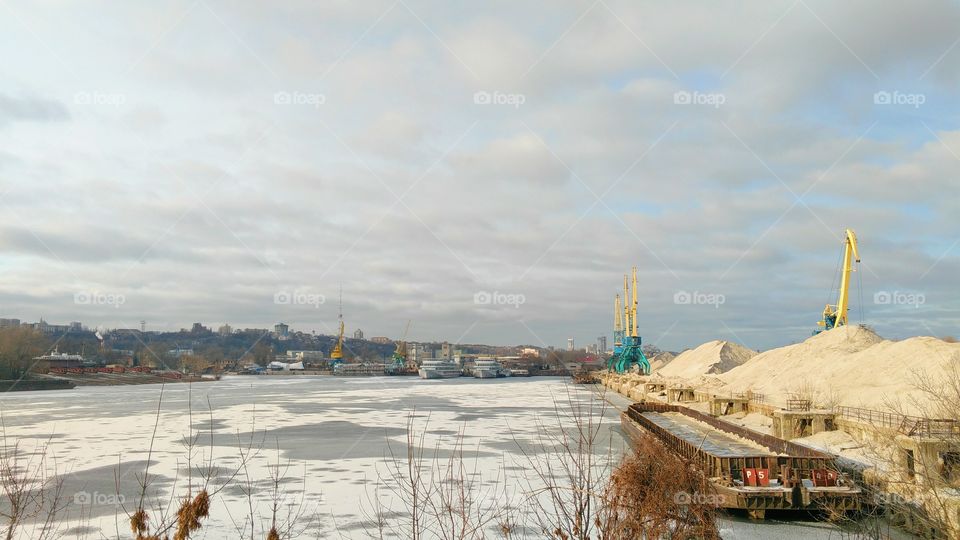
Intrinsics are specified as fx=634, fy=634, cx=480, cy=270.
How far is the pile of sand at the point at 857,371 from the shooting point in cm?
3812

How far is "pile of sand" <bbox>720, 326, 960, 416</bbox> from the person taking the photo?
38.1m

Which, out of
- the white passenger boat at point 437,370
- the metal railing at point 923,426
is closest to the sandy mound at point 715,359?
the white passenger boat at point 437,370

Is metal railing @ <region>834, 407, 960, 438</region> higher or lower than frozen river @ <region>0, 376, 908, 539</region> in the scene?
higher

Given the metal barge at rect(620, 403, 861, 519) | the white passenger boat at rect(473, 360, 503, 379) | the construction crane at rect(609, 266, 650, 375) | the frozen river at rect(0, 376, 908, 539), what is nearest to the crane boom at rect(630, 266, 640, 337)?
the construction crane at rect(609, 266, 650, 375)

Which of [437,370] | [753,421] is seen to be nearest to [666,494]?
[753,421]

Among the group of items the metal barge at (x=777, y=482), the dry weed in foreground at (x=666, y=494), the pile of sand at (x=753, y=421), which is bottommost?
the pile of sand at (x=753, y=421)

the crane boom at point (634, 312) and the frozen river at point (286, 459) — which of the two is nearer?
the frozen river at point (286, 459)

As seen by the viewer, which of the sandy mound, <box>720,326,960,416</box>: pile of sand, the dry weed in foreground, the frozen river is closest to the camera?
the dry weed in foreground

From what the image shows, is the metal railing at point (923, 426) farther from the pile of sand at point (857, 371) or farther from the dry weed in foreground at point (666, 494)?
the dry weed in foreground at point (666, 494)

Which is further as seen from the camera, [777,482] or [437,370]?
[437,370]

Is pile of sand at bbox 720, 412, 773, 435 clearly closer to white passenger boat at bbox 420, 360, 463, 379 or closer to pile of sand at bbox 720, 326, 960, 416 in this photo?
pile of sand at bbox 720, 326, 960, 416

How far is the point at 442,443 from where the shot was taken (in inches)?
1321

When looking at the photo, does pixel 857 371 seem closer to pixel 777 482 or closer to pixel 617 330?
pixel 777 482

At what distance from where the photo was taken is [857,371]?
1908 inches
